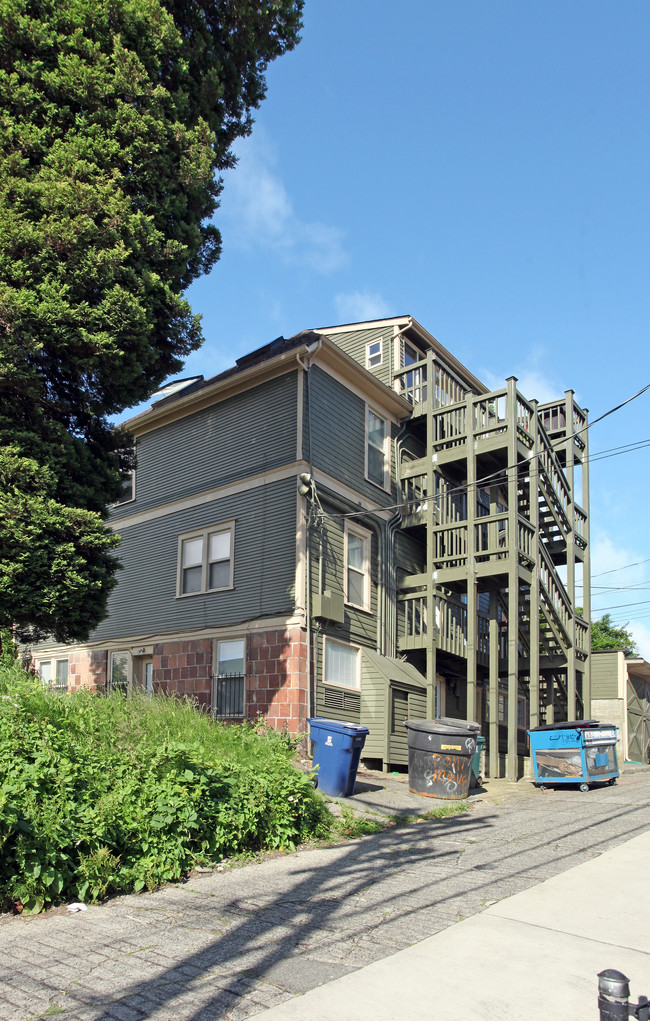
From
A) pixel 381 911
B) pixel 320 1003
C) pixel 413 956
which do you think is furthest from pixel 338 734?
pixel 320 1003

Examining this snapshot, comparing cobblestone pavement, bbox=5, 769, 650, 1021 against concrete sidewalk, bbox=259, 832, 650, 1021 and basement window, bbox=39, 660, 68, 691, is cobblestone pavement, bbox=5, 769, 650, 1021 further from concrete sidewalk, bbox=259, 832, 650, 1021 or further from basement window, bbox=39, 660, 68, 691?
basement window, bbox=39, 660, 68, 691

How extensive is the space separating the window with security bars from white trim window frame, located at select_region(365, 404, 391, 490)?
4.79m

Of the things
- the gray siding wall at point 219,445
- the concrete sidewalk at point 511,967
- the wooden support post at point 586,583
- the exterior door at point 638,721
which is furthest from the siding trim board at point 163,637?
the exterior door at point 638,721

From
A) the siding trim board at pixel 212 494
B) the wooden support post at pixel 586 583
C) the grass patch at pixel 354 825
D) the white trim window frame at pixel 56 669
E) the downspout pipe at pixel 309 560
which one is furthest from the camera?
the white trim window frame at pixel 56 669

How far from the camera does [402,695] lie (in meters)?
17.2

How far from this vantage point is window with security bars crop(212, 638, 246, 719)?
1650 cm

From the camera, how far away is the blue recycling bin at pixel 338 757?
38.1 feet

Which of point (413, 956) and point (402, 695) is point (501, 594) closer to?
point (402, 695)

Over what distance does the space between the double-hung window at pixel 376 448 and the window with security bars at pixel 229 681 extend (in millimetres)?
4817

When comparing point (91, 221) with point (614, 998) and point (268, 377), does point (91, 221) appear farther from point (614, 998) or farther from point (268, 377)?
point (614, 998)

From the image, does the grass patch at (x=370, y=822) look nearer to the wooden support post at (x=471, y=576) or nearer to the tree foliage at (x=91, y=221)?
the tree foliage at (x=91, y=221)

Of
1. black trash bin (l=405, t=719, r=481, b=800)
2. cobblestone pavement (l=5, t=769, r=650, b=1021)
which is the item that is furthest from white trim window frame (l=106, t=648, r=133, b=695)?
cobblestone pavement (l=5, t=769, r=650, b=1021)

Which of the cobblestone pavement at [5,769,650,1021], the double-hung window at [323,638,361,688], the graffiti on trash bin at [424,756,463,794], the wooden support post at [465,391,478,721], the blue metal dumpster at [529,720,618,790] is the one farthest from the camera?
the wooden support post at [465,391,478,721]

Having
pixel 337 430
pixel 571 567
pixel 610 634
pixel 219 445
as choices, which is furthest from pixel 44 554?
pixel 610 634
